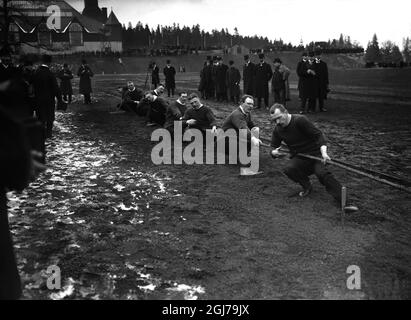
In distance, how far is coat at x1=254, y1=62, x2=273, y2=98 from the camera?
16.8m

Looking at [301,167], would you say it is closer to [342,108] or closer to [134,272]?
[134,272]

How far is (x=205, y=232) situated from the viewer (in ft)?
16.2

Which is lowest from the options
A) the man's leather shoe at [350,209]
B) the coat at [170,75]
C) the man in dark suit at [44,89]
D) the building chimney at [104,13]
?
the man's leather shoe at [350,209]

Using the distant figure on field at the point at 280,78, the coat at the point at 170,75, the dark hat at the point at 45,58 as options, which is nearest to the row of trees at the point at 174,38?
the coat at the point at 170,75

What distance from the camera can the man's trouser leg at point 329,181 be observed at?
564 centimetres

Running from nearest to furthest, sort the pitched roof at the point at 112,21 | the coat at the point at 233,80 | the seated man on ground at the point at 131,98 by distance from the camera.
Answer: the seated man on ground at the point at 131,98, the coat at the point at 233,80, the pitched roof at the point at 112,21

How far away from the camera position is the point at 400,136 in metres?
10.0

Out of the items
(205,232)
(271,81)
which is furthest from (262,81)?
(205,232)

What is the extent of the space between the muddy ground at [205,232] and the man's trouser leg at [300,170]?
27 cm

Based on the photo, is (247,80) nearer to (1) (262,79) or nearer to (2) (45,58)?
(1) (262,79)

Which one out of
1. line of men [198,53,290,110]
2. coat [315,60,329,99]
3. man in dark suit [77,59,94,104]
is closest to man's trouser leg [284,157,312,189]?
coat [315,60,329,99]

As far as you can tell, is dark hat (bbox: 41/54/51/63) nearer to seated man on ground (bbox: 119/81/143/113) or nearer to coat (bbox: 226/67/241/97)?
seated man on ground (bbox: 119/81/143/113)

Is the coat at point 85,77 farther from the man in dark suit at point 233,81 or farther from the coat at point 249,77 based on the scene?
the coat at point 249,77
